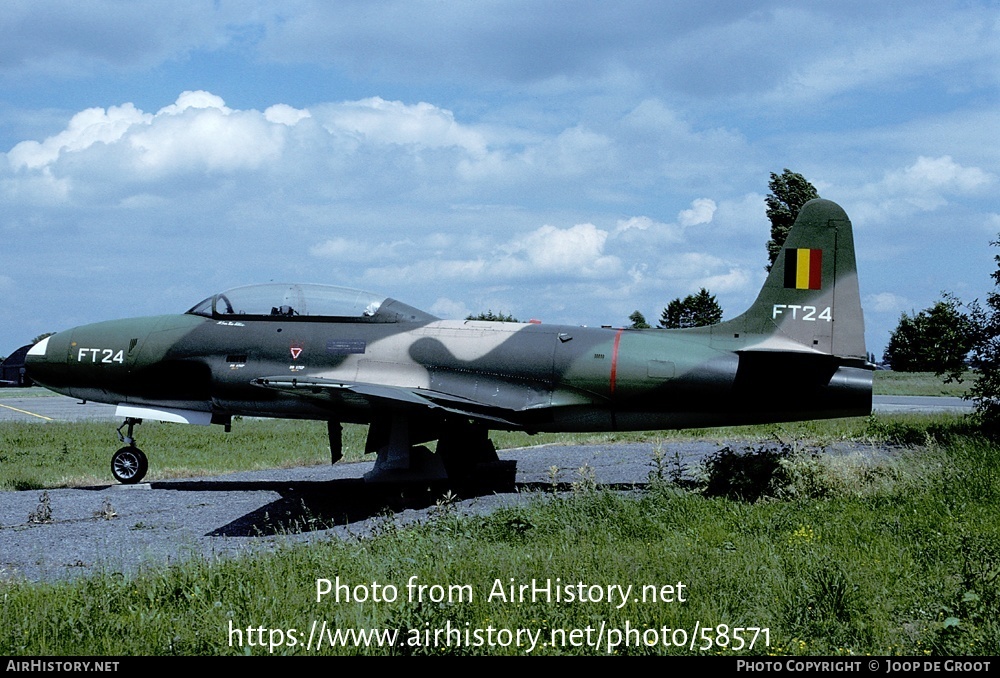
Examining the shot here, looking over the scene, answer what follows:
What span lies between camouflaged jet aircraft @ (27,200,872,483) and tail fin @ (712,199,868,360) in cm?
2

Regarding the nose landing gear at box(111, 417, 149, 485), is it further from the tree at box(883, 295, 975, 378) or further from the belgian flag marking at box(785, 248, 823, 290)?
the tree at box(883, 295, 975, 378)

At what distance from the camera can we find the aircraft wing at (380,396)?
11.1 m

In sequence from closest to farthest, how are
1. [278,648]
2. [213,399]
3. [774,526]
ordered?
[278,648]
[774,526]
[213,399]

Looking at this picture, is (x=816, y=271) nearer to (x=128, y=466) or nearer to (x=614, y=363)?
(x=614, y=363)

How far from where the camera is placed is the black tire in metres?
14.0

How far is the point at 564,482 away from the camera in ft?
44.8

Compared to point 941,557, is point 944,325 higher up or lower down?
higher up

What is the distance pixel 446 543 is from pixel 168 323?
26.4 feet

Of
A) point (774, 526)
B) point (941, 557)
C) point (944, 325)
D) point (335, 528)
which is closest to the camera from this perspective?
point (941, 557)

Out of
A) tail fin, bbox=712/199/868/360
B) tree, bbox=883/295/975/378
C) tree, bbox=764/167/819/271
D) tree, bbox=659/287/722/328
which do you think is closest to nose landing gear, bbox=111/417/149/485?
tail fin, bbox=712/199/868/360

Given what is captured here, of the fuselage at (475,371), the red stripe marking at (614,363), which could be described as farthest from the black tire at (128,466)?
the red stripe marking at (614,363)

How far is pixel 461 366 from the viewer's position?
1287 centimetres
